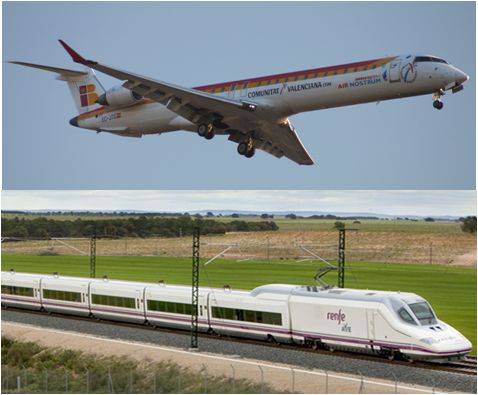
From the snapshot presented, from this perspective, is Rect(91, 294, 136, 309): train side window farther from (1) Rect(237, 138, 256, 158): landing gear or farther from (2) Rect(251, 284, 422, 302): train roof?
(1) Rect(237, 138, 256, 158): landing gear

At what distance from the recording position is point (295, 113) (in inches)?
1866

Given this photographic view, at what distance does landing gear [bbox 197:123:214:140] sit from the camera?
50375 millimetres

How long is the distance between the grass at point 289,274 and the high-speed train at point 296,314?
38.1ft

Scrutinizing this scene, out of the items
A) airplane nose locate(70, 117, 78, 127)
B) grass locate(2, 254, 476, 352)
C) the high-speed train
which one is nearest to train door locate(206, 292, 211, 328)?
the high-speed train

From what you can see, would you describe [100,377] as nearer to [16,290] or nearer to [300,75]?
[300,75]

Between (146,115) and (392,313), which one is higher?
(146,115)

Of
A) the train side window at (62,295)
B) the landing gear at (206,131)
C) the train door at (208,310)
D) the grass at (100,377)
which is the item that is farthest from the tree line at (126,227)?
the grass at (100,377)

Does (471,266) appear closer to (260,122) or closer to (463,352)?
(260,122)

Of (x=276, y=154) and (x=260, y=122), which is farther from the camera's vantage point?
(x=276, y=154)

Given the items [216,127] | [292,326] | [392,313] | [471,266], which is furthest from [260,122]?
[471,266]

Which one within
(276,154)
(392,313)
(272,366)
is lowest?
(272,366)

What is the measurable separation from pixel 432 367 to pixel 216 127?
2317 centimetres

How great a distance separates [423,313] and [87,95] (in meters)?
41.3

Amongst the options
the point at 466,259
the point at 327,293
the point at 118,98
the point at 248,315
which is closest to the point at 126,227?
the point at 466,259
